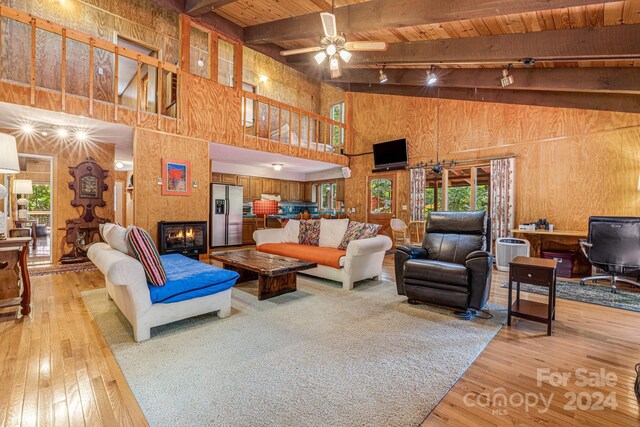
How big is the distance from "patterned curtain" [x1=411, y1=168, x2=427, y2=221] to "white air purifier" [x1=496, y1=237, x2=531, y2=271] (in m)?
1.89

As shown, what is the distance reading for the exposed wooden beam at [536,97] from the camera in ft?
15.3

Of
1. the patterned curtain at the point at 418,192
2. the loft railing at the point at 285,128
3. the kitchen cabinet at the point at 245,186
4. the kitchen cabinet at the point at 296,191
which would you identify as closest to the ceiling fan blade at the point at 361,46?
the loft railing at the point at 285,128

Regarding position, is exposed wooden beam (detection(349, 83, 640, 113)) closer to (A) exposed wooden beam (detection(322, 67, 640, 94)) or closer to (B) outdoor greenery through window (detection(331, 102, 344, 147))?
(A) exposed wooden beam (detection(322, 67, 640, 94))

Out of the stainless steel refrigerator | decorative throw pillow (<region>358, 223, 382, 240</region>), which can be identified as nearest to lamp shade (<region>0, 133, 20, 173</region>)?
decorative throw pillow (<region>358, 223, 382, 240</region>)

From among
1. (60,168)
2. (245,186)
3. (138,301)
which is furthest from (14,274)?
(245,186)

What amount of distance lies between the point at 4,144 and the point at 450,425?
4008 mm

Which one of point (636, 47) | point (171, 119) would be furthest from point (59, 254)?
point (636, 47)

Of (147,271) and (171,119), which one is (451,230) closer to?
(147,271)

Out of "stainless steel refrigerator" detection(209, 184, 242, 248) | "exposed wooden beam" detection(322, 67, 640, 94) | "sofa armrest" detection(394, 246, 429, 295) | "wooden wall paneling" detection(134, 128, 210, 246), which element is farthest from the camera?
"stainless steel refrigerator" detection(209, 184, 242, 248)

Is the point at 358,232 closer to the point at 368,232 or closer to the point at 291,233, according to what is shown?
the point at 368,232

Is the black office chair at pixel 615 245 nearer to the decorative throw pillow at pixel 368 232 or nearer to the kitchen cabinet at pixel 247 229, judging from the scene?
the decorative throw pillow at pixel 368 232

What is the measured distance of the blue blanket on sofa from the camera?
2.47m

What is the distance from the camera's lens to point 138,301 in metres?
2.38

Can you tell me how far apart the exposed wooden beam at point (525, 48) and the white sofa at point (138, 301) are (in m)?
4.91
